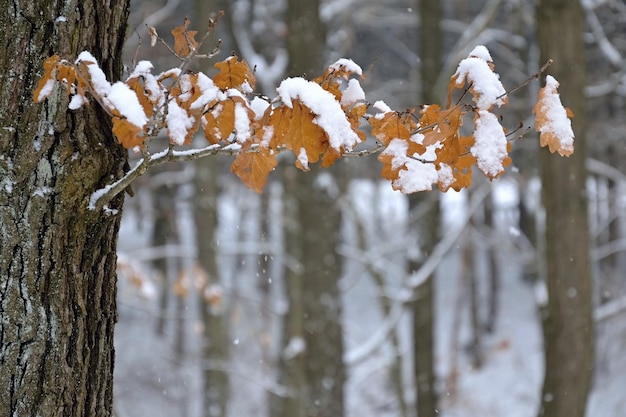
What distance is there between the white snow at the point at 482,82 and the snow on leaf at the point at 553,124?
0.11 m

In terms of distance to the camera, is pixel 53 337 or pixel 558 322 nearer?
pixel 53 337

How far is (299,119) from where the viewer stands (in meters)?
1.60

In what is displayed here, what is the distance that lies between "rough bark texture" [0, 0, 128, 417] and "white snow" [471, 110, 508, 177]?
38.5 inches

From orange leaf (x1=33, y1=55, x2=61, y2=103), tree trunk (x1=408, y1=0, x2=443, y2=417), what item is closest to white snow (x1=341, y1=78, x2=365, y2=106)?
orange leaf (x1=33, y1=55, x2=61, y2=103)

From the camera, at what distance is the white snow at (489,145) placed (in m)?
1.66

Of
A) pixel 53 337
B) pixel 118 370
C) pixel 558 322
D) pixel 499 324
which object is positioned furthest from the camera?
pixel 499 324

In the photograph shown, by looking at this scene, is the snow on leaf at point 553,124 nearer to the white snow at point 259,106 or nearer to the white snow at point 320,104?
the white snow at point 320,104

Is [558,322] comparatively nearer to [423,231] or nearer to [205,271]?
[423,231]

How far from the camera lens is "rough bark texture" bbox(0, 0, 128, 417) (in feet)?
5.79

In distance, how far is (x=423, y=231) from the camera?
10.0m

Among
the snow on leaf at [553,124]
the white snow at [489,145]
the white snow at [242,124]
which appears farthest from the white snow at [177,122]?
the snow on leaf at [553,124]

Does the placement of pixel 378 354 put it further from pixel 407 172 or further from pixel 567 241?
pixel 407 172

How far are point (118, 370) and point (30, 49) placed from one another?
520 inches

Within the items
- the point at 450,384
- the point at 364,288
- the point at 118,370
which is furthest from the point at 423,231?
the point at 364,288
